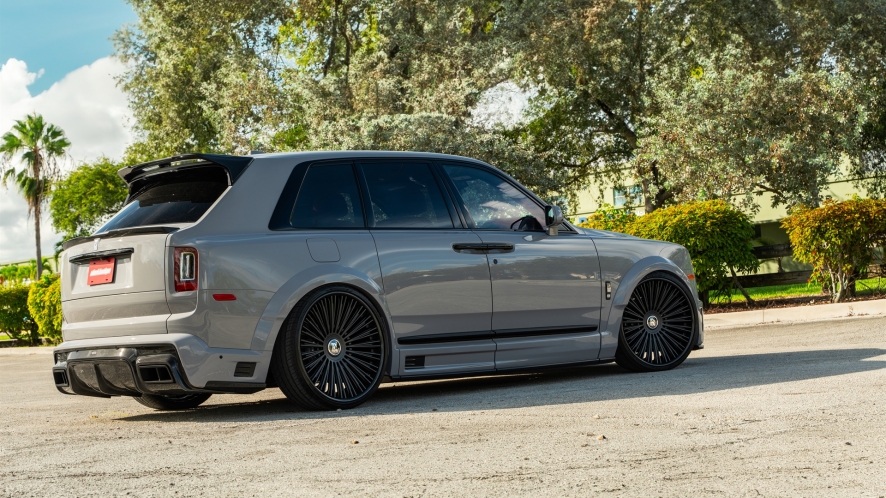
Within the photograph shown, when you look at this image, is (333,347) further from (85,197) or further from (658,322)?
(85,197)

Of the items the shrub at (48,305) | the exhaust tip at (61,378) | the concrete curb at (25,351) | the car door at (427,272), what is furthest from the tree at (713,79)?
the exhaust tip at (61,378)

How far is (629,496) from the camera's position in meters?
3.80

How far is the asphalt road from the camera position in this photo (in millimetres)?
4109

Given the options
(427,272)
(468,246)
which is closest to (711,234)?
(468,246)

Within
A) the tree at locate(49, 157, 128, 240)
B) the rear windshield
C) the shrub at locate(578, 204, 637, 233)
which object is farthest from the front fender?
the tree at locate(49, 157, 128, 240)

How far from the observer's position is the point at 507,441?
5074 millimetres

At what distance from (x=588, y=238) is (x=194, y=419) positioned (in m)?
3.48

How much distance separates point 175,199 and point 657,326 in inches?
165

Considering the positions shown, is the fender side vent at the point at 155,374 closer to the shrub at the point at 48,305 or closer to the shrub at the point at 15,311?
the shrub at the point at 48,305

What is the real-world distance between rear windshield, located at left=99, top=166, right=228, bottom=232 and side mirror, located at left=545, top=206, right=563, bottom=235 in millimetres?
2636

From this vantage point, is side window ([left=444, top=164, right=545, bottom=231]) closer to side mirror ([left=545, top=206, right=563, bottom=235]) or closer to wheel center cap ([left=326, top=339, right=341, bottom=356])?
side mirror ([left=545, top=206, right=563, bottom=235])

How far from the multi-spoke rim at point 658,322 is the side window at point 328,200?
2.66 metres

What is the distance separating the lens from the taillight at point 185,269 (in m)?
6.23

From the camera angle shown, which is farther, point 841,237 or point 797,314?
point 841,237
